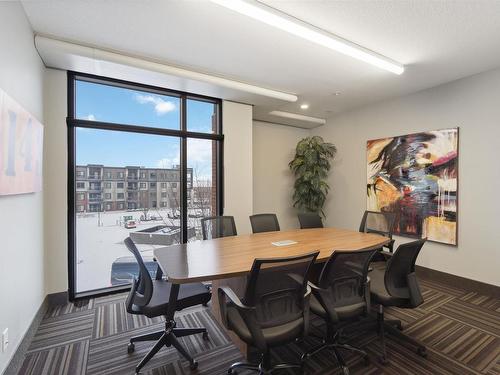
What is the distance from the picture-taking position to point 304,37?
2.31 meters

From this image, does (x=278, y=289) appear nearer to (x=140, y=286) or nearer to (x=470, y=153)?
(x=140, y=286)

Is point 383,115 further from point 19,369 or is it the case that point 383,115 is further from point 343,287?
point 19,369

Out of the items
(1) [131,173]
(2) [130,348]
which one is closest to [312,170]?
(1) [131,173]

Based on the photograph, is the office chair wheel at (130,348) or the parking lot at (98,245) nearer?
the office chair wheel at (130,348)

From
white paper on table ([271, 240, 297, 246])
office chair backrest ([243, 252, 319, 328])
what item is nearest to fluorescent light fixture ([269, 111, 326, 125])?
white paper on table ([271, 240, 297, 246])

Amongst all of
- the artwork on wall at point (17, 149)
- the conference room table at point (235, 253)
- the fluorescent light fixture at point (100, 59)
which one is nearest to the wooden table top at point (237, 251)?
the conference room table at point (235, 253)

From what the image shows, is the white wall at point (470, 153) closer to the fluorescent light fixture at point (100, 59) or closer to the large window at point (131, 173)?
the fluorescent light fixture at point (100, 59)

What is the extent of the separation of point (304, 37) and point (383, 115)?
2.75 m

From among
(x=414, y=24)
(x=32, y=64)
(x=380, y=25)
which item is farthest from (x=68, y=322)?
(x=414, y=24)

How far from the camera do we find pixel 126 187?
136 inches

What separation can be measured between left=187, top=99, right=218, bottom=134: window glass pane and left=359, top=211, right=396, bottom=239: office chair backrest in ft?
8.98

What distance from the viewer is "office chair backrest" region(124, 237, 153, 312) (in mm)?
1841

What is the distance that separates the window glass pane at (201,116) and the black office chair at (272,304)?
9.45 feet

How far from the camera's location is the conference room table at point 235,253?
1.83 m
